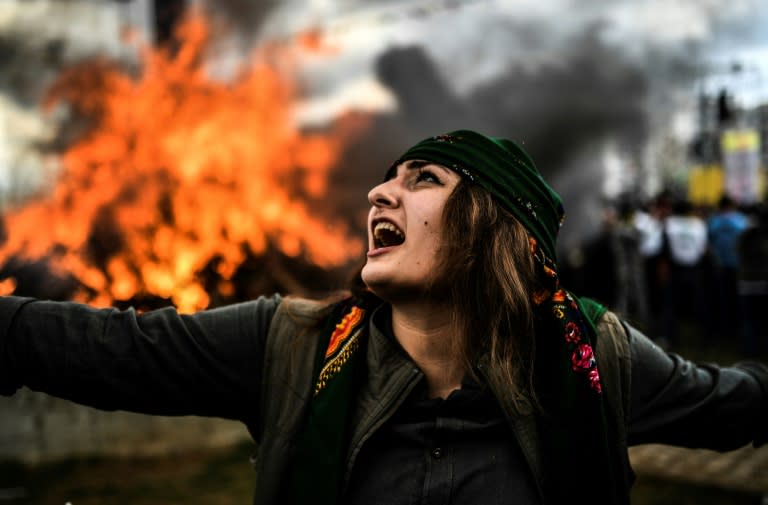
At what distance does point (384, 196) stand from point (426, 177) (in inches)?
4.8

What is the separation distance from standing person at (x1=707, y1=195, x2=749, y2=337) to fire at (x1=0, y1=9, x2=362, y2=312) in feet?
16.5

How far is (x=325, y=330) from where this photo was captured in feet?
5.74

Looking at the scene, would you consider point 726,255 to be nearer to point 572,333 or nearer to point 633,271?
point 633,271

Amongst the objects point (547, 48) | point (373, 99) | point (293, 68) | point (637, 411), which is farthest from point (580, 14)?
point (637, 411)

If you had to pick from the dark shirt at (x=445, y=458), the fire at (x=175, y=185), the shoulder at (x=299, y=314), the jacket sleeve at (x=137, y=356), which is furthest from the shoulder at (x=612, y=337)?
the fire at (x=175, y=185)

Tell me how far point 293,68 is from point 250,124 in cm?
169

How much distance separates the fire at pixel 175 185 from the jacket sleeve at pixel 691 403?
16.6 feet

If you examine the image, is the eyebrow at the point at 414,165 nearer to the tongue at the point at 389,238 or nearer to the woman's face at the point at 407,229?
the woman's face at the point at 407,229

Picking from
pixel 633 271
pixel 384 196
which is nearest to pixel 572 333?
pixel 384 196

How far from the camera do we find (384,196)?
70.1 inches

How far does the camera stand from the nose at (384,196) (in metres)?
1.78

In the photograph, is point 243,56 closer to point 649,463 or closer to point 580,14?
point 580,14

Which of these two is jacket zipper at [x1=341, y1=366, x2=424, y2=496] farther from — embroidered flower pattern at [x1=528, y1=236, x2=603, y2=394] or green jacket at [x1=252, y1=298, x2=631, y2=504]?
embroidered flower pattern at [x1=528, y1=236, x2=603, y2=394]

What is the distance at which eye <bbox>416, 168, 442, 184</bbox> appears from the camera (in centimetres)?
178
